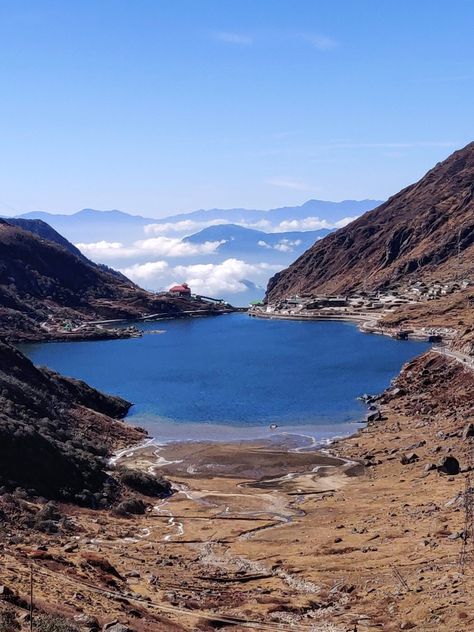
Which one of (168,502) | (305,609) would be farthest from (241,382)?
(305,609)

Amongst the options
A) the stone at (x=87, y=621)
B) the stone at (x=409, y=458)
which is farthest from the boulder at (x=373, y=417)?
the stone at (x=87, y=621)

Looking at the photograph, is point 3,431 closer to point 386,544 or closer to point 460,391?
point 386,544

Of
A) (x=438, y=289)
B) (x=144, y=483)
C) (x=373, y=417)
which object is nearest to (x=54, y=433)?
(x=144, y=483)

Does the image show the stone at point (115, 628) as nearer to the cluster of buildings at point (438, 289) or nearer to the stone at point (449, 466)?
the stone at point (449, 466)

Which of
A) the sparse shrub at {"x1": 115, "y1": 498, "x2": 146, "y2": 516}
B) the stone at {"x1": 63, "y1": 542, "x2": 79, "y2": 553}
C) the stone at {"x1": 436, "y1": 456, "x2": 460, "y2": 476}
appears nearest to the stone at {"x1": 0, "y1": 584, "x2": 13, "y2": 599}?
the stone at {"x1": 63, "y1": 542, "x2": 79, "y2": 553}

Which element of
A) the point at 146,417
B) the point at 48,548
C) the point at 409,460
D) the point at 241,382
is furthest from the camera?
the point at 241,382

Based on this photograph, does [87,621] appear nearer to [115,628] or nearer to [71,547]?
[115,628]
